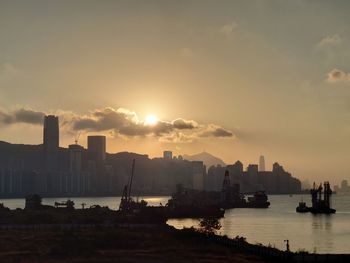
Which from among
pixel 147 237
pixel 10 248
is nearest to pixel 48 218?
pixel 147 237

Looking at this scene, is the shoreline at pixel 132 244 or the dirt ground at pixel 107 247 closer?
the dirt ground at pixel 107 247

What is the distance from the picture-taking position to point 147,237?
126 m

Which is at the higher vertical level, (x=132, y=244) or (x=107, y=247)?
(x=132, y=244)

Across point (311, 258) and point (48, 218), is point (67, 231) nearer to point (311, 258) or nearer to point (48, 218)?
point (48, 218)

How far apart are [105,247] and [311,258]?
38440 millimetres

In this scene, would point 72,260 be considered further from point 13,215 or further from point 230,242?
point 13,215

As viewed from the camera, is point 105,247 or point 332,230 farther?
point 332,230

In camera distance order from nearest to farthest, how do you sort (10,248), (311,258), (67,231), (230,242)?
(311,258)
(10,248)
(230,242)
(67,231)

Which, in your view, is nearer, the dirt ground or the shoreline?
the dirt ground

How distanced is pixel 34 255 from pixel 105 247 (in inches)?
602

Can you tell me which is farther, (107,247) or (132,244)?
(132,244)

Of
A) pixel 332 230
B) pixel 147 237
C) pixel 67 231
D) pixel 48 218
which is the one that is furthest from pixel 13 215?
pixel 332 230

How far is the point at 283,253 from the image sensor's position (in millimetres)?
94562

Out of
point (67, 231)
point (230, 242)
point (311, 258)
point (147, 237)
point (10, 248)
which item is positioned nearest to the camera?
point (311, 258)
